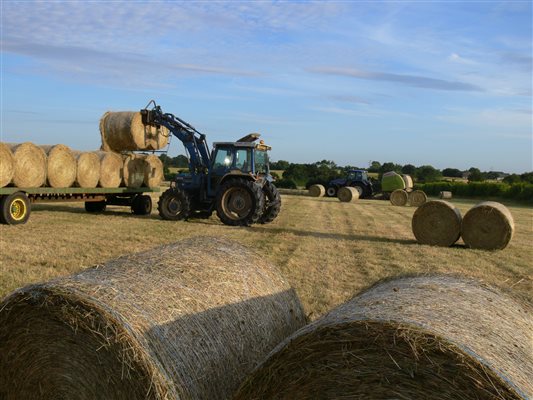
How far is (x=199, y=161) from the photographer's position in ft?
55.6

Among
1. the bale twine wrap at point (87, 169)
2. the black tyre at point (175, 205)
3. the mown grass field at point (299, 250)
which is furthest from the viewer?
the black tyre at point (175, 205)

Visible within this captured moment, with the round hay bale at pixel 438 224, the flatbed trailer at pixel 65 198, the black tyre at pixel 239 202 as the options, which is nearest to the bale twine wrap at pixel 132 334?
the round hay bale at pixel 438 224

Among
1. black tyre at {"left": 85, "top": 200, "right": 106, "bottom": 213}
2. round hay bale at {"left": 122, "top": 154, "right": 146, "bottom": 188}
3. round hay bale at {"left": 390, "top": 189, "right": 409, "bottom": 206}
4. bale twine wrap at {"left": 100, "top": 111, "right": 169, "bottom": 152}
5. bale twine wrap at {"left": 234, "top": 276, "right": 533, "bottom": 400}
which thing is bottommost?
round hay bale at {"left": 390, "top": 189, "right": 409, "bottom": 206}

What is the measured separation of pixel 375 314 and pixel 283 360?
47 centimetres

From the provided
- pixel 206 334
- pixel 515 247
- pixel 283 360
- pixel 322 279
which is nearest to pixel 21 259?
pixel 322 279

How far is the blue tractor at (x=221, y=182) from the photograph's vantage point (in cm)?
1553

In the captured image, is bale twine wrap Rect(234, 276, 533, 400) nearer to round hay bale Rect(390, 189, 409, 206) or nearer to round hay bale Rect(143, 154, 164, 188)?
round hay bale Rect(143, 154, 164, 188)

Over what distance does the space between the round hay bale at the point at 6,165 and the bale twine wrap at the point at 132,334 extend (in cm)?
1058

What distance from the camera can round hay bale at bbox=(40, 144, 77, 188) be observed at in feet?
49.0

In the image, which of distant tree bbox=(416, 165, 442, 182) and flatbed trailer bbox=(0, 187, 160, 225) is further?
distant tree bbox=(416, 165, 442, 182)

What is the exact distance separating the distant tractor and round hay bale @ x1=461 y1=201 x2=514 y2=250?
22264mm

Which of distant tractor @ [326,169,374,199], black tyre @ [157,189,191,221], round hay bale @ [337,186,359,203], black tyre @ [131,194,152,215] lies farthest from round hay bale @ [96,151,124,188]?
distant tractor @ [326,169,374,199]

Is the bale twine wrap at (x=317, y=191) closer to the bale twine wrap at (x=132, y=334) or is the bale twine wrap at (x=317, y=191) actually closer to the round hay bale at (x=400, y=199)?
the round hay bale at (x=400, y=199)

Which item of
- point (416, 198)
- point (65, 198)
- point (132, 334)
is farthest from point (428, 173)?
point (132, 334)
